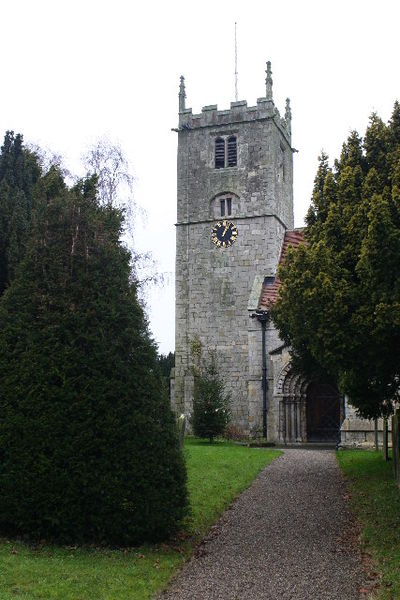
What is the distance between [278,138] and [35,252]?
92.9 feet

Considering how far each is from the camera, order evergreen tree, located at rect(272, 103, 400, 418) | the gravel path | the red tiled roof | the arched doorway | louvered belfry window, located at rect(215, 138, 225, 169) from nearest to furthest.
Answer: the gravel path
evergreen tree, located at rect(272, 103, 400, 418)
the arched doorway
the red tiled roof
louvered belfry window, located at rect(215, 138, 225, 169)

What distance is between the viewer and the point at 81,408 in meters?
8.64

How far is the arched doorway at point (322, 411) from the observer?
27.5 metres

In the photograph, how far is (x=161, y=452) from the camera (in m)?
8.74

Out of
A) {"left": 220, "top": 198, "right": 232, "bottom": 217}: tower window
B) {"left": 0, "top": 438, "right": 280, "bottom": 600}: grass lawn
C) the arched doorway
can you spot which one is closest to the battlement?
{"left": 220, "top": 198, "right": 232, "bottom": 217}: tower window

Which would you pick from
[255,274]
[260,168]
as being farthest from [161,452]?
[260,168]

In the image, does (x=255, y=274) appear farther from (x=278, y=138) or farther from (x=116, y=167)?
(x=116, y=167)

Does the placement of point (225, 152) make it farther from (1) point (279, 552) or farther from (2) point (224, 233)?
(1) point (279, 552)

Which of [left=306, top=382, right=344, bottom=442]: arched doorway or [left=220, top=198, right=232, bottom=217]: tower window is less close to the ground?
[left=220, top=198, right=232, bottom=217]: tower window

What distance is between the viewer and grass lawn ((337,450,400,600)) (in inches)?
299

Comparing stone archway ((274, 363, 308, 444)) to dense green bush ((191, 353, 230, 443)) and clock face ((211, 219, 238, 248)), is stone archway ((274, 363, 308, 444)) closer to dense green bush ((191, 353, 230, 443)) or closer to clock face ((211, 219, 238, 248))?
dense green bush ((191, 353, 230, 443))

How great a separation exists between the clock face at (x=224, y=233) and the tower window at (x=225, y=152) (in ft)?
9.94

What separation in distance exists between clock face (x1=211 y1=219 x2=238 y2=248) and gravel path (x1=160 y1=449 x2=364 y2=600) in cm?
2106

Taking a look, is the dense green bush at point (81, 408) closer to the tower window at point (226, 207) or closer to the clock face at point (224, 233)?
the clock face at point (224, 233)
